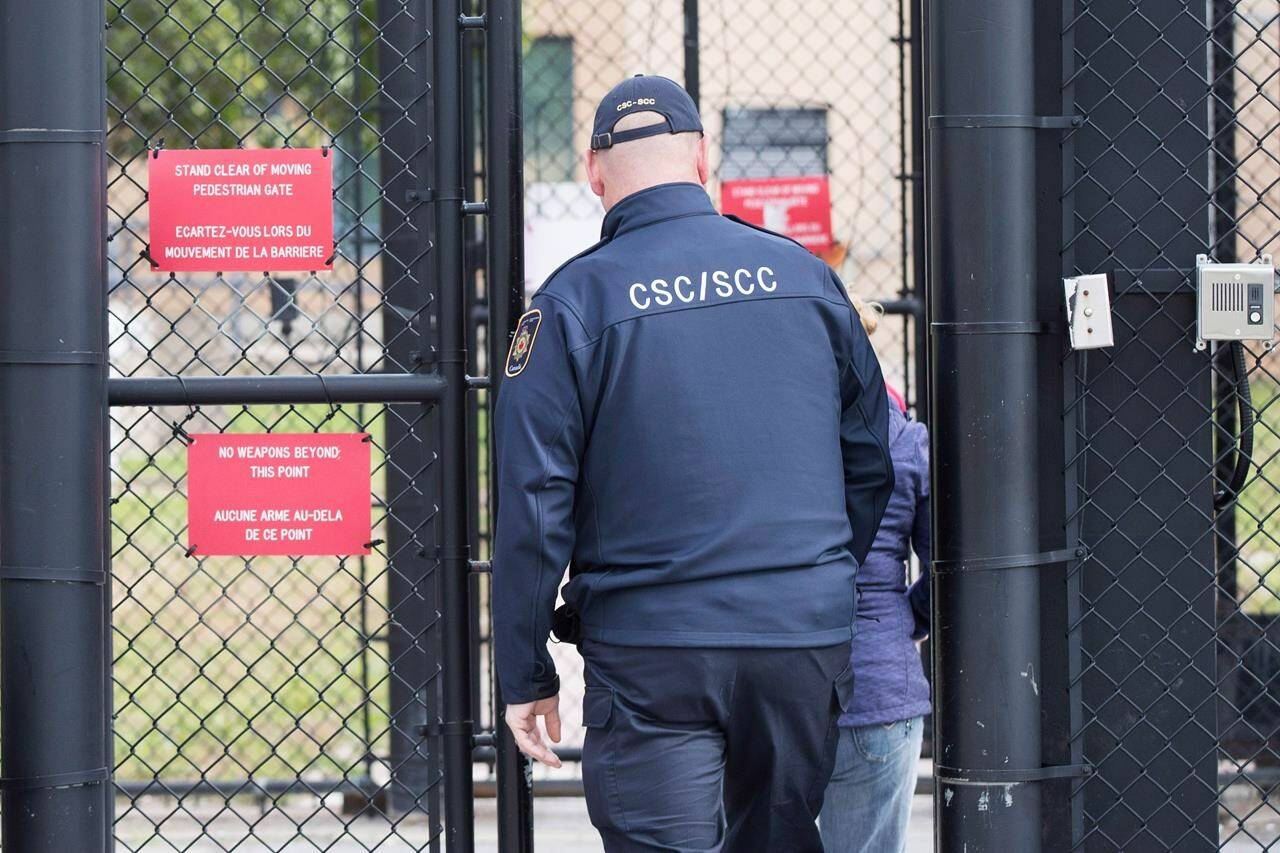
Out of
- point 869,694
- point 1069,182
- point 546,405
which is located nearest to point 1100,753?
point 869,694

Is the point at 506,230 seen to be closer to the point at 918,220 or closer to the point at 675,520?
the point at 675,520

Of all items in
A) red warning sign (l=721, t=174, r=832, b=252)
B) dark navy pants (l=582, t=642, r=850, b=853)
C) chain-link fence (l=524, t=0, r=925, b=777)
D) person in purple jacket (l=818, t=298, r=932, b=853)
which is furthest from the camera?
chain-link fence (l=524, t=0, r=925, b=777)

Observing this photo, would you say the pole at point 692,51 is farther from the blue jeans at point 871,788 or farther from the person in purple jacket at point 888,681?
the blue jeans at point 871,788

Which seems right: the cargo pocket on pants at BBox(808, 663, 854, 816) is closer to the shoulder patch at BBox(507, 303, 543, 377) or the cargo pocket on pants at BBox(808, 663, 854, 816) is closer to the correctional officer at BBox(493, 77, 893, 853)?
the correctional officer at BBox(493, 77, 893, 853)

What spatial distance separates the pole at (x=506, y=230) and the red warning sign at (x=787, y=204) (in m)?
3.18

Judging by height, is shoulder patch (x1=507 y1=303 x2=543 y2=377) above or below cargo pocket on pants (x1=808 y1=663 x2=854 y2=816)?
above

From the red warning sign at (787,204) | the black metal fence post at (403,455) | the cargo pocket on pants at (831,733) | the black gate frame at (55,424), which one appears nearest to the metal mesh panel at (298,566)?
the black metal fence post at (403,455)

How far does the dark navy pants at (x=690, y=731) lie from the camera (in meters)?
2.50

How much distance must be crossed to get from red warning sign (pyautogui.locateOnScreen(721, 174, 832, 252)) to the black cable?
3.29 meters

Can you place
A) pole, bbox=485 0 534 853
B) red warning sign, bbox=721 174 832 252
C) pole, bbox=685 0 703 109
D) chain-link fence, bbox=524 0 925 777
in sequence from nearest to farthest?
1. pole, bbox=485 0 534 853
2. pole, bbox=685 0 703 109
3. red warning sign, bbox=721 174 832 252
4. chain-link fence, bbox=524 0 925 777

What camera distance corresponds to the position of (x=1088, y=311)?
8.83 ft

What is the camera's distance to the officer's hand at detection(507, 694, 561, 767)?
8.48 ft

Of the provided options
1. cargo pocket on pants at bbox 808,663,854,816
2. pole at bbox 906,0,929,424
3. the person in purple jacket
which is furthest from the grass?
cargo pocket on pants at bbox 808,663,854,816

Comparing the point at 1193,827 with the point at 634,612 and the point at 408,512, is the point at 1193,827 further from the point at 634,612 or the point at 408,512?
the point at 408,512
